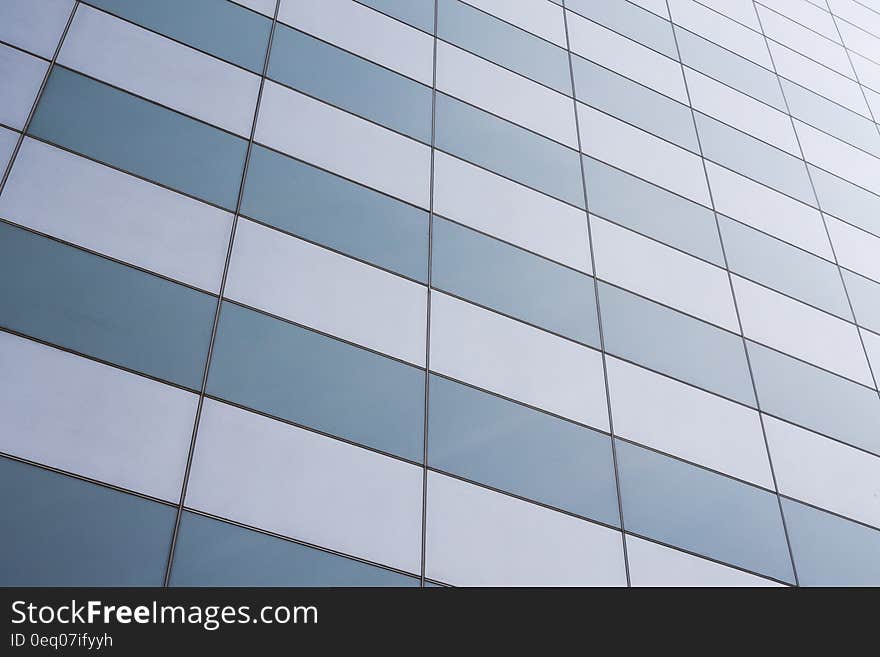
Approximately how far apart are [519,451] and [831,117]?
15.8m

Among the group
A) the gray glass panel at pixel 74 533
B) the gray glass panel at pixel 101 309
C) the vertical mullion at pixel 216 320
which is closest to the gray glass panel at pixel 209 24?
the vertical mullion at pixel 216 320

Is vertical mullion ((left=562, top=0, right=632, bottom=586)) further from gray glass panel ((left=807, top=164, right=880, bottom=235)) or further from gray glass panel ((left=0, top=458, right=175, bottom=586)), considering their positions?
gray glass panel ((left=807, top=164, right=880, bottom=235))

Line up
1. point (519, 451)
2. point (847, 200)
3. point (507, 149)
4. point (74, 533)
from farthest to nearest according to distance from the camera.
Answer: point (847, 200), point (507, 149), point (519, 451), point (74, 533)

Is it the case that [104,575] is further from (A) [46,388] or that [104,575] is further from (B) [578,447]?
(B) [578,447]

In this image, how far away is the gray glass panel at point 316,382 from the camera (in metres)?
9.91

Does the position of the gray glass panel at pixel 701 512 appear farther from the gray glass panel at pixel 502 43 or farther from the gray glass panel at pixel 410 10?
the gray glass panel at pixel 410 10

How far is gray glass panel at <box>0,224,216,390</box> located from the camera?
933 cm

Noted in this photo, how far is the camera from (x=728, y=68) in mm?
20922

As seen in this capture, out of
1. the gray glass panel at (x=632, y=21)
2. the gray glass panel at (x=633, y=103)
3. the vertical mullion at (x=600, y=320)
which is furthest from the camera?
the gray glass panel at (x=632, y=21)

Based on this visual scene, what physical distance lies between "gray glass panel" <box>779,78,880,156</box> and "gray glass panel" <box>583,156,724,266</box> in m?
7.03

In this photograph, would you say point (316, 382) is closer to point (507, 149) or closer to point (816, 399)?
point (507, 149)

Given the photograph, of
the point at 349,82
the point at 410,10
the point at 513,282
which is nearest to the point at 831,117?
the point at 410,10

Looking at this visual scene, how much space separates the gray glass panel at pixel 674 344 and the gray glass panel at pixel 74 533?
7.39 m

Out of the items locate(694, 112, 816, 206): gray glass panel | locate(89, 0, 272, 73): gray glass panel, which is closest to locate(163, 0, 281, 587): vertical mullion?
locate(89, 0, 272, 73): gray glass panel
